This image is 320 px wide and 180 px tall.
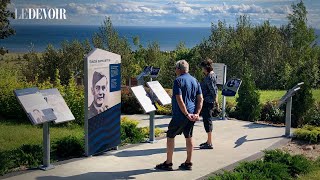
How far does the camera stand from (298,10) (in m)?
29.9

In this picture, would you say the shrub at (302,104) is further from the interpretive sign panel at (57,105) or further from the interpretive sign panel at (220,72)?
the interpretive sign panel at (57,105)

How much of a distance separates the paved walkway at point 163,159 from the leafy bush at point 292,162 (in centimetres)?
71

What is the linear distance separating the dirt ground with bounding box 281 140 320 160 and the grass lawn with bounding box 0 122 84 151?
447cm

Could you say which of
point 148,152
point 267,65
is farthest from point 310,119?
point 267,65

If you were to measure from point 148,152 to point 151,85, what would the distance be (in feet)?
5.30

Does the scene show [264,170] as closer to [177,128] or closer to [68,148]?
[177,128]

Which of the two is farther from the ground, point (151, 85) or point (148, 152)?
point (151, 85)

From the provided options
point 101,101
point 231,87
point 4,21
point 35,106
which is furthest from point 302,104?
point 4,21

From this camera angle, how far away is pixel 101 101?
8.64 m

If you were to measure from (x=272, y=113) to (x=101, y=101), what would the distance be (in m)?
6.43

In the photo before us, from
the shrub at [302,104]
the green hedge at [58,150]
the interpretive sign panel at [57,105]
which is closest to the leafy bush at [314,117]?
the shrub at [302,104]

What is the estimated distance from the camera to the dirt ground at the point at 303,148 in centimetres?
949

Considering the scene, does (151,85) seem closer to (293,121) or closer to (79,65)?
(293,121)

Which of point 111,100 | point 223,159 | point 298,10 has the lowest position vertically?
point 223,159
